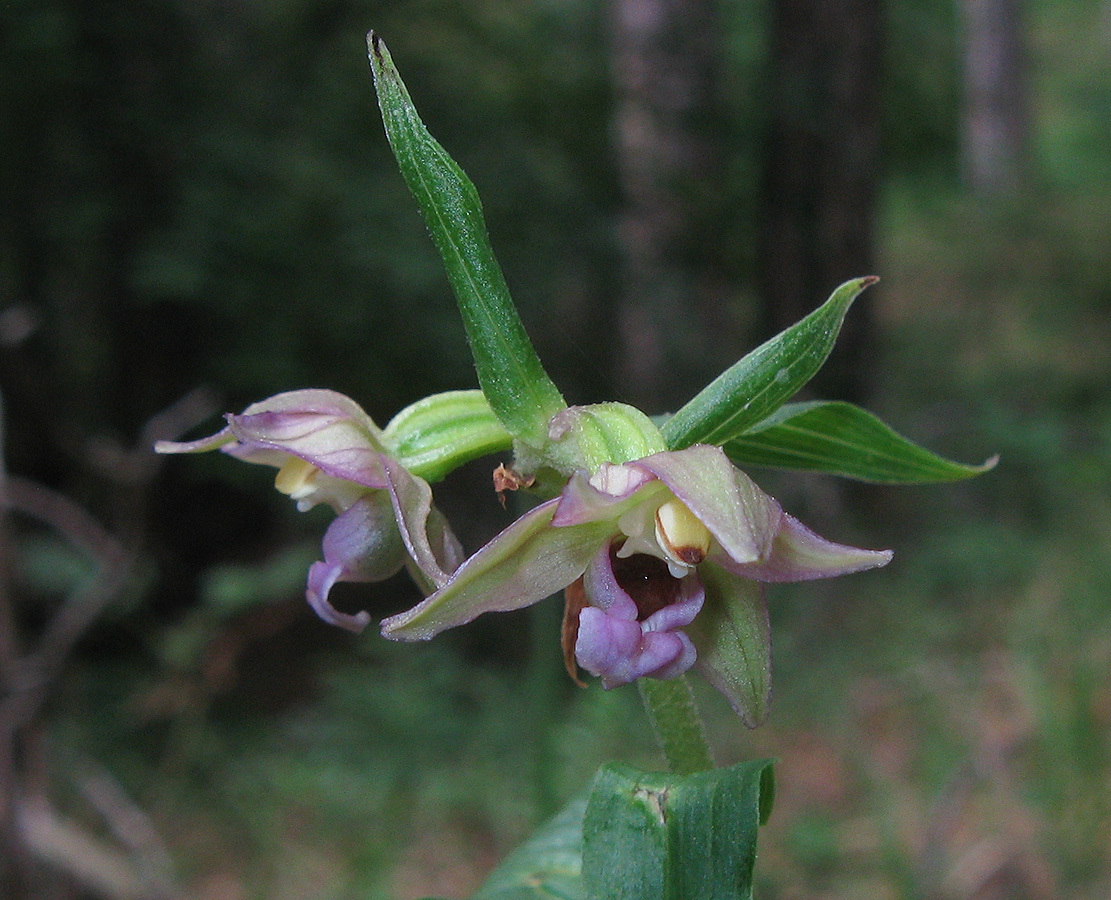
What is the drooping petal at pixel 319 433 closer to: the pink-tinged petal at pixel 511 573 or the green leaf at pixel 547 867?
the pink-tinged petal at pixel 511 573

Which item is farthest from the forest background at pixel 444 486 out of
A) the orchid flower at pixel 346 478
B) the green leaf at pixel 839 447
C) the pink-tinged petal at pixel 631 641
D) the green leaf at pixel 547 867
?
the pink-tinged petal at pixel 631 641

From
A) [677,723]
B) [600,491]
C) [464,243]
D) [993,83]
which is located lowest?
[993,83]

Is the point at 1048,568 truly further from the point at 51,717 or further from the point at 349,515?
the point at 349,515

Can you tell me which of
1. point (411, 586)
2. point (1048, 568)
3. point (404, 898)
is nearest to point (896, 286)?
point (1048, 568)

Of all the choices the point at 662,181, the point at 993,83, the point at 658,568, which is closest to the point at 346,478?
the point at 658,568

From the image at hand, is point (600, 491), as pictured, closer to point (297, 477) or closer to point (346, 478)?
point (346, 478)

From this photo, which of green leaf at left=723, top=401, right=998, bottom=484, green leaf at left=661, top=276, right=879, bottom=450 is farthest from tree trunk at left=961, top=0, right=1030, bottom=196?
green leaf at left=661, top=276, right=879, bottom=450

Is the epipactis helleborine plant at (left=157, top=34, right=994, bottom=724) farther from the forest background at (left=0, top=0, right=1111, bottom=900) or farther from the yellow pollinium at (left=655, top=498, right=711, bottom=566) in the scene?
the forest background at (left=0, top=0, right=1111, bottom=900)
